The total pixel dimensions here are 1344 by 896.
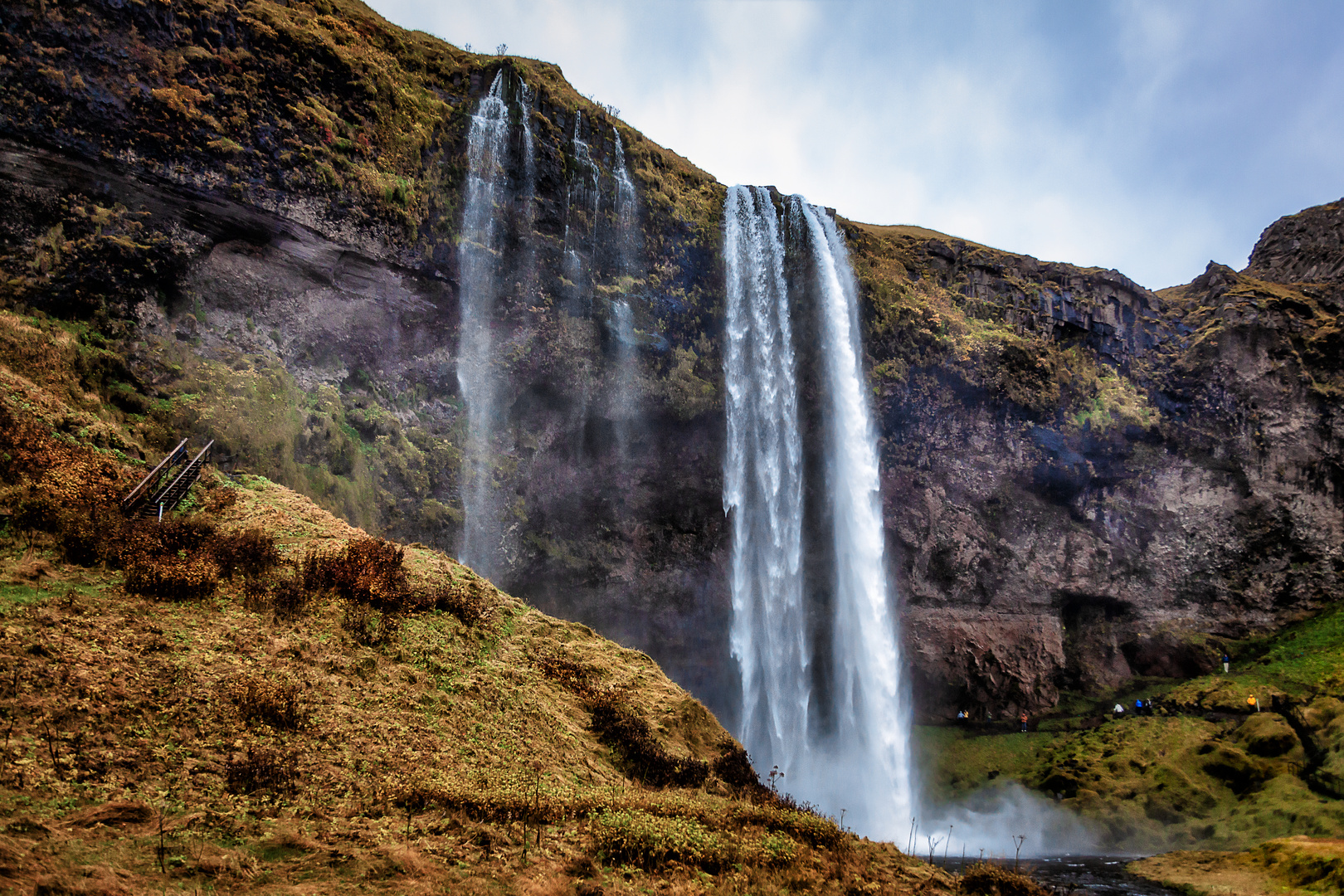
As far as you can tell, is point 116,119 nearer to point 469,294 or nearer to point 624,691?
point 469,294

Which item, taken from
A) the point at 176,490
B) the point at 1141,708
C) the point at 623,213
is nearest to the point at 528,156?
the point at 623,213

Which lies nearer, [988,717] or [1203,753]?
[1203,753]

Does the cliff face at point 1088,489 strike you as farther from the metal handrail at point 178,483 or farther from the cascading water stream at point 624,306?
the metal handrail at point 178,483

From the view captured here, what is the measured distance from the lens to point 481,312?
25250 millimetres

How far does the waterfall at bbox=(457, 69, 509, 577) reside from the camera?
81.2 feet

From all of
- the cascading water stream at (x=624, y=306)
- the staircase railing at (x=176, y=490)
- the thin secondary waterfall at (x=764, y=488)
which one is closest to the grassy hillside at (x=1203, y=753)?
the thin secondary waterfall at (x=764, y=488)

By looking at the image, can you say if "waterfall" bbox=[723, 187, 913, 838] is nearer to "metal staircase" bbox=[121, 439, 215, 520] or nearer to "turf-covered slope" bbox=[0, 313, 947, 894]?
"turf-covered slope" bbox=[0, 313, 947, 894]

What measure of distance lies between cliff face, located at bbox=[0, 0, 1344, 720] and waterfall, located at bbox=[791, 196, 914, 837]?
2269mm

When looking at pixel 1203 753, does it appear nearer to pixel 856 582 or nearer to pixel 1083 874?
pixel 1083 874

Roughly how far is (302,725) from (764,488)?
23064 millimetres

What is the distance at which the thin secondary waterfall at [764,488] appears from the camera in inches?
1111

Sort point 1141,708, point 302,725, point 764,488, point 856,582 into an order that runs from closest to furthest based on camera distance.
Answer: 1. point 302,725
2. point 764,488
3. point 856,582
4. point 1141,708

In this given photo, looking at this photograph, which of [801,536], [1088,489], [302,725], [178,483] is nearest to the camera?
[302,725]

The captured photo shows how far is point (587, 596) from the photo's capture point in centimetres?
2877
